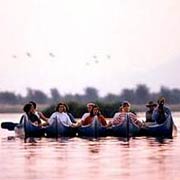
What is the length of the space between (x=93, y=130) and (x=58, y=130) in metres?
1.46

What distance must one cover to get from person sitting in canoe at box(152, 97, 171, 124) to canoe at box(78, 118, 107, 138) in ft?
7.01

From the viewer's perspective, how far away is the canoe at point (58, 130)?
117 feet

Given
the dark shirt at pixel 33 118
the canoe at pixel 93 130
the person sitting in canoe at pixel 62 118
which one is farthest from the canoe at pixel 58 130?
the dark shirt at pixel 33 118

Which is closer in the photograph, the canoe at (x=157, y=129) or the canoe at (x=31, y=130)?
the canoe at (x=157, y=129)

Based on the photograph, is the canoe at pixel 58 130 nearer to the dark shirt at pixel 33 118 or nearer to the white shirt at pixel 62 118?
the white shirt at pixel 62 118

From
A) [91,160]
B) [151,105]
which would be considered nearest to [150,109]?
[151,105]

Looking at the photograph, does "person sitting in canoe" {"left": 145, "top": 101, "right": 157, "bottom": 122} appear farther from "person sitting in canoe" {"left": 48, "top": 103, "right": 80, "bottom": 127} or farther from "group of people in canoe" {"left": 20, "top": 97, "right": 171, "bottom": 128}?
"person sitting in canoe" {"left": 48, "top": 103, "right": 80, "bottom": 127}

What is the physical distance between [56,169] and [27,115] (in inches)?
645

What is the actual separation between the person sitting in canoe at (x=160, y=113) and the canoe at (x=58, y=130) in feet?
10.9

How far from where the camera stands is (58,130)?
117ft

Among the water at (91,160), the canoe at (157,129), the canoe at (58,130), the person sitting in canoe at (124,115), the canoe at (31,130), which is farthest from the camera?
the canoe at (31,130)

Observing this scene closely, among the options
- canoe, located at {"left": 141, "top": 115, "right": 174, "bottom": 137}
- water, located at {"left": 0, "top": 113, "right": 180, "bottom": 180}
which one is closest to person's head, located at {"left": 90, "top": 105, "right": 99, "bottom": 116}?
canoe, located at {"left": 141, "top": 115, "right": 174, "bottom": 137}

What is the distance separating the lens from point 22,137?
36906 mm

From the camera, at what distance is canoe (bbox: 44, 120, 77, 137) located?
3572 centimetres
